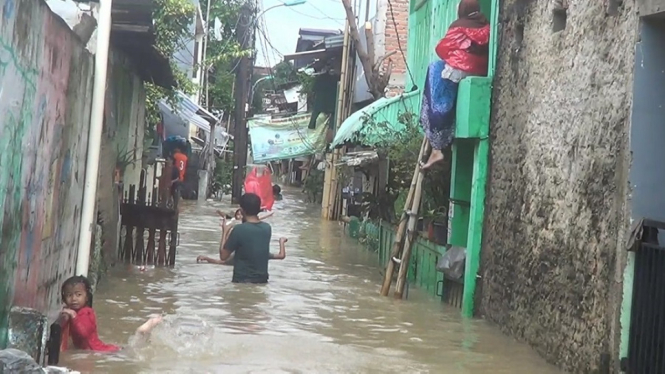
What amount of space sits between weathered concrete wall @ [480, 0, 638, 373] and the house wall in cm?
400

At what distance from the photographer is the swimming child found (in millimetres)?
6746

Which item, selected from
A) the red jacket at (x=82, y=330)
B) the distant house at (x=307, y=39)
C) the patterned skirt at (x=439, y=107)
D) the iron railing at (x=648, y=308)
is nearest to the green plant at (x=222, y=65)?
the distant house at (x=307, y=39)

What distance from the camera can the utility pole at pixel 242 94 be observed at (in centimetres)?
2873

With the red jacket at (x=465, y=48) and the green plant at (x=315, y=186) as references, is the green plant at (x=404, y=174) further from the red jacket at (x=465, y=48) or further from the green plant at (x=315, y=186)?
the green plant at (x=315, y=186)

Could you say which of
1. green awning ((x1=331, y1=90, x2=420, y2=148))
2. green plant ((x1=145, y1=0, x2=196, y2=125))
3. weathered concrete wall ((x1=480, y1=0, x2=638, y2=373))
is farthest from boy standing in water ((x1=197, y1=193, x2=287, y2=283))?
green plant ((x1=145, y1=0, x2=196, y2=125))

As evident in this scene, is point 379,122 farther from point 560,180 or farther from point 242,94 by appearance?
point 242,94

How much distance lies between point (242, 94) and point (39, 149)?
73.2ft

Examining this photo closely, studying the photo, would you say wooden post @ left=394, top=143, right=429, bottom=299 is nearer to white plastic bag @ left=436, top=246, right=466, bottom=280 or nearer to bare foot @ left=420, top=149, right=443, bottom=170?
bare foot @ left=420, top=149, right=443, bottom=170

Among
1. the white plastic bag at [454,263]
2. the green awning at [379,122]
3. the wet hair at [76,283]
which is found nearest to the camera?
the wet hair at [76,283]

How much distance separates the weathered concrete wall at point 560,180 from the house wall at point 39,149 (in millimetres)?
4002

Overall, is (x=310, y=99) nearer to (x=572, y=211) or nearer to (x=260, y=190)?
(x=260, y=190)

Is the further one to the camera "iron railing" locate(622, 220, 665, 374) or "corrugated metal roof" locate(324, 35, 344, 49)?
→ "corrugated metal roof" locate(324, 35, 344, 49)

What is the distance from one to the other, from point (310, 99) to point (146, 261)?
24.3 metres

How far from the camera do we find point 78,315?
6852 mm
